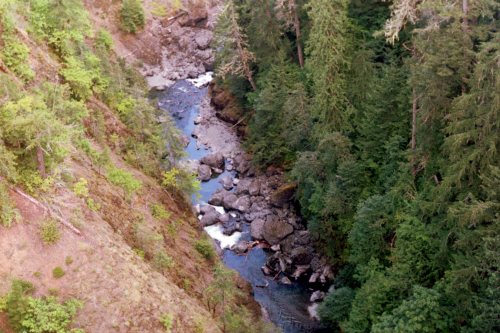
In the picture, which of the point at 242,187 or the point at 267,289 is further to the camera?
the point at 242,187

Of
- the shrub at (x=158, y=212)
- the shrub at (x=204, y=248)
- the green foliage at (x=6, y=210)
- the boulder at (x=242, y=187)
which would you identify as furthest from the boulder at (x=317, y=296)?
the green foliage at (x=6, y=210)

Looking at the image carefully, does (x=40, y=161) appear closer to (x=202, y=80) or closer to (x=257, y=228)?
(x=257, y=228)

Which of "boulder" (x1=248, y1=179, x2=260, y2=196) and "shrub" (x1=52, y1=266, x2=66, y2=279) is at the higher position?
"shrub" (x1=52, y1=266, x2=66, y2=279)

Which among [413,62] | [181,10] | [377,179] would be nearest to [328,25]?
[413,62]

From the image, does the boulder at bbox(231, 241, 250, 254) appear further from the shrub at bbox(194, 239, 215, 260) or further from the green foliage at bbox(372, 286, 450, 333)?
the green foliage at bbox(372, 286, 450, 333)

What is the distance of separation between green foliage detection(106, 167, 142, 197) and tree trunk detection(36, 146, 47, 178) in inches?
246

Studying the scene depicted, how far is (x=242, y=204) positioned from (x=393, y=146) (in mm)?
15205

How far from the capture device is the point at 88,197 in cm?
2266

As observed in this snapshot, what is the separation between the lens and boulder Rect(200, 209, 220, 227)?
120 feet

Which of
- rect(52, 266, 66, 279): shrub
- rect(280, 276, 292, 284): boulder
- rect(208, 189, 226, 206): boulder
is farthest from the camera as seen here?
rect(208, 189, 226, 206): boulder

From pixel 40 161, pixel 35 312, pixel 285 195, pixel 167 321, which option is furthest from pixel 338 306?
pixel 40 161

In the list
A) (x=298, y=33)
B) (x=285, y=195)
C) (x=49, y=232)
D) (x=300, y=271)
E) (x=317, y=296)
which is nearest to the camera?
(x=49, y=232)

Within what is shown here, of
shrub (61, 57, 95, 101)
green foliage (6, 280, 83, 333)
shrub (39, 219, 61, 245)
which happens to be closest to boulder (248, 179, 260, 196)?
shrub (61, 57, 95, 101)

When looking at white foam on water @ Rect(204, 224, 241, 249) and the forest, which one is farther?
white foam on water @ Rect(204, 224, 241, 249)
